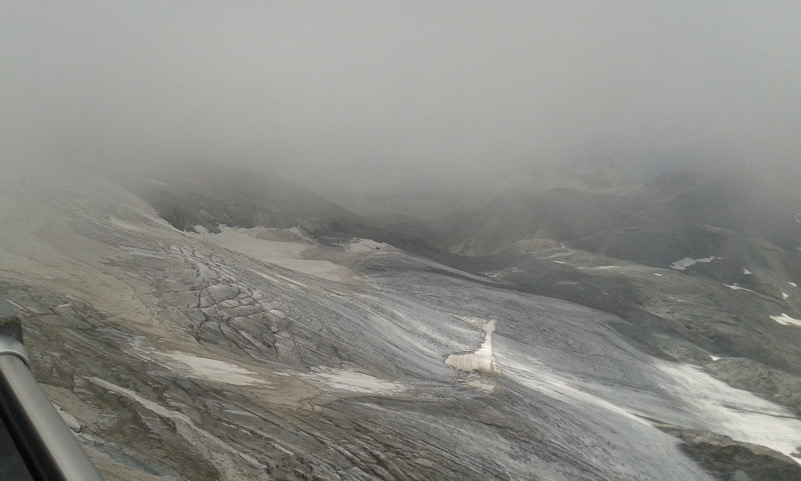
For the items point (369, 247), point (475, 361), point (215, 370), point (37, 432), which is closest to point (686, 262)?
point (369, 247)

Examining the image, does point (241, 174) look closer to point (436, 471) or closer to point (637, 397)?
point (637, 397)

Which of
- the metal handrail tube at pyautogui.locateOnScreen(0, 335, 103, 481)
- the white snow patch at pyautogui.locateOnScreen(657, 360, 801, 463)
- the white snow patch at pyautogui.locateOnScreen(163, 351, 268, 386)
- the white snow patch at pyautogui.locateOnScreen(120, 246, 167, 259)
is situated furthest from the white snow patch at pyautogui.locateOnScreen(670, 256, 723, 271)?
the metal handrail tube at pyautogui.locateOnScreen(0, 335, 103, 481)

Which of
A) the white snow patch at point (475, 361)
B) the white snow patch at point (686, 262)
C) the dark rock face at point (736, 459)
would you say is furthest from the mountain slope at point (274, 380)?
the white snow patch at point (686, 262)

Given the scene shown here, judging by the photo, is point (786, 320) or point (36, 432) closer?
point (36, 432)

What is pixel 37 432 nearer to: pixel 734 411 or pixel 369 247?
pixel 734 411

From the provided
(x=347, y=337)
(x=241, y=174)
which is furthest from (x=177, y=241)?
(x=241, y=174)
